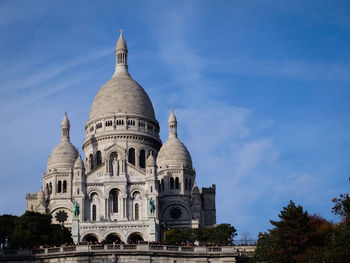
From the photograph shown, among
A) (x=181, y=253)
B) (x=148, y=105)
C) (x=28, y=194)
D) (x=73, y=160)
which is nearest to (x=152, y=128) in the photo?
(x=148, y=105)

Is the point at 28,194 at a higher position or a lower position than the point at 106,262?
higher

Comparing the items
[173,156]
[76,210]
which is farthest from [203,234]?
[173,156]

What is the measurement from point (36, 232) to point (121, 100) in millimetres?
44417

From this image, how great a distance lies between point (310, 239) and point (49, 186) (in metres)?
70.5

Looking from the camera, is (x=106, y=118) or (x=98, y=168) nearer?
(x=98, y=168)

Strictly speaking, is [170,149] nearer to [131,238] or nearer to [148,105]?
[148,105]

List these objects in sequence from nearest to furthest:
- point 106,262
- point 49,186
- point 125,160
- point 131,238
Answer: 1. point 106,262
2. point 131,238
3. point 125,160
4. point 49,186

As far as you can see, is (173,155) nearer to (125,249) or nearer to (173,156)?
(173,156)

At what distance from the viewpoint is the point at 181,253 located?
61281 mm

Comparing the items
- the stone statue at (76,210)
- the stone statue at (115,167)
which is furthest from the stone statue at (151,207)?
the stone statue at (115,167)

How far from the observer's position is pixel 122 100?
128m

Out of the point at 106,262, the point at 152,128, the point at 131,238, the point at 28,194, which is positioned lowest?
the point at 106,262

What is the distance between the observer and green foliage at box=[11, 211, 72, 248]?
83125mm

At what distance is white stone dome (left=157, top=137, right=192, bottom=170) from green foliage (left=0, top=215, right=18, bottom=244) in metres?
33.7
